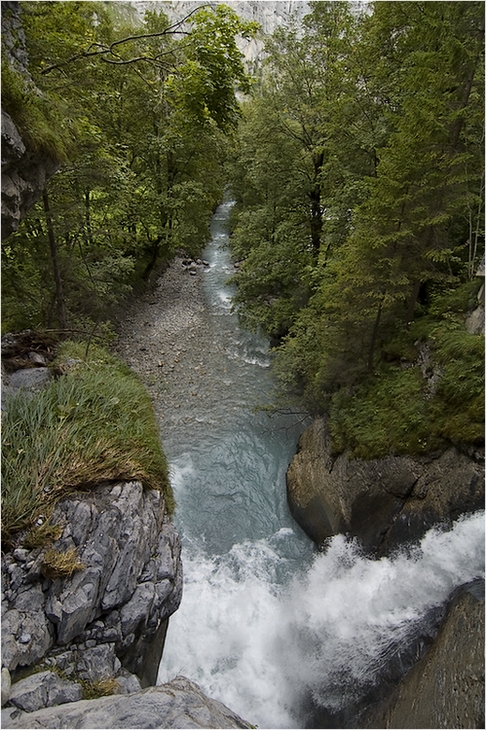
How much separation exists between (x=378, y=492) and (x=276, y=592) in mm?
2715

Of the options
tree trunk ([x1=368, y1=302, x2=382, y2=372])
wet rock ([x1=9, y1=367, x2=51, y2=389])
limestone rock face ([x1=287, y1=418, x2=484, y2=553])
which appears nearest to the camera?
limestone rock face ([x1=287, y1=418, x2=484, y2=553])

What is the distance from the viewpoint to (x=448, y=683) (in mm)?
4441

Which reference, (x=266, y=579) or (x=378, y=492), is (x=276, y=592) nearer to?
(x=266, y=579)

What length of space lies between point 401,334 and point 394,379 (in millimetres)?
1058

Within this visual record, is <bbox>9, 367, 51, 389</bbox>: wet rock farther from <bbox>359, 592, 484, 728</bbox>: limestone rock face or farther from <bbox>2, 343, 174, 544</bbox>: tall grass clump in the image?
<bbox>359, 592, 484, 728</bbox>: limestone rock face

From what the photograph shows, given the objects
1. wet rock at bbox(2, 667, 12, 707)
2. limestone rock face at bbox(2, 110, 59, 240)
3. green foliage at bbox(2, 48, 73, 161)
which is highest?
green foliage at bbox(2, 48, 73, 161)

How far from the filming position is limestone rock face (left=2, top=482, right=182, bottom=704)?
3783 mm

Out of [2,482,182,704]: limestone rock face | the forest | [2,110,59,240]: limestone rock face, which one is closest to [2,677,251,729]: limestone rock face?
[2,482,182,704]: limestone rock face

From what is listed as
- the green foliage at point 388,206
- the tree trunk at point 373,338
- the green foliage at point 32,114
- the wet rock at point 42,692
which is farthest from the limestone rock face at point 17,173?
the tree trunk at point 373,338

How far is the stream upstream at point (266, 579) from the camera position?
5.85 m

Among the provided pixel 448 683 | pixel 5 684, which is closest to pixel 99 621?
pixel 5 684

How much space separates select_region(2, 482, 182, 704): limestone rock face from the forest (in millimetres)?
4315

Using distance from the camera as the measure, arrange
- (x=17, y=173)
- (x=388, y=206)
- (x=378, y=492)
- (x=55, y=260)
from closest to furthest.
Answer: (x=17, y=173)
(x=388, y=206)
(x=378, y=492)
(x=55, y=260)

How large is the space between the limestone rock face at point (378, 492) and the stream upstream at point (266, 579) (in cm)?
29
